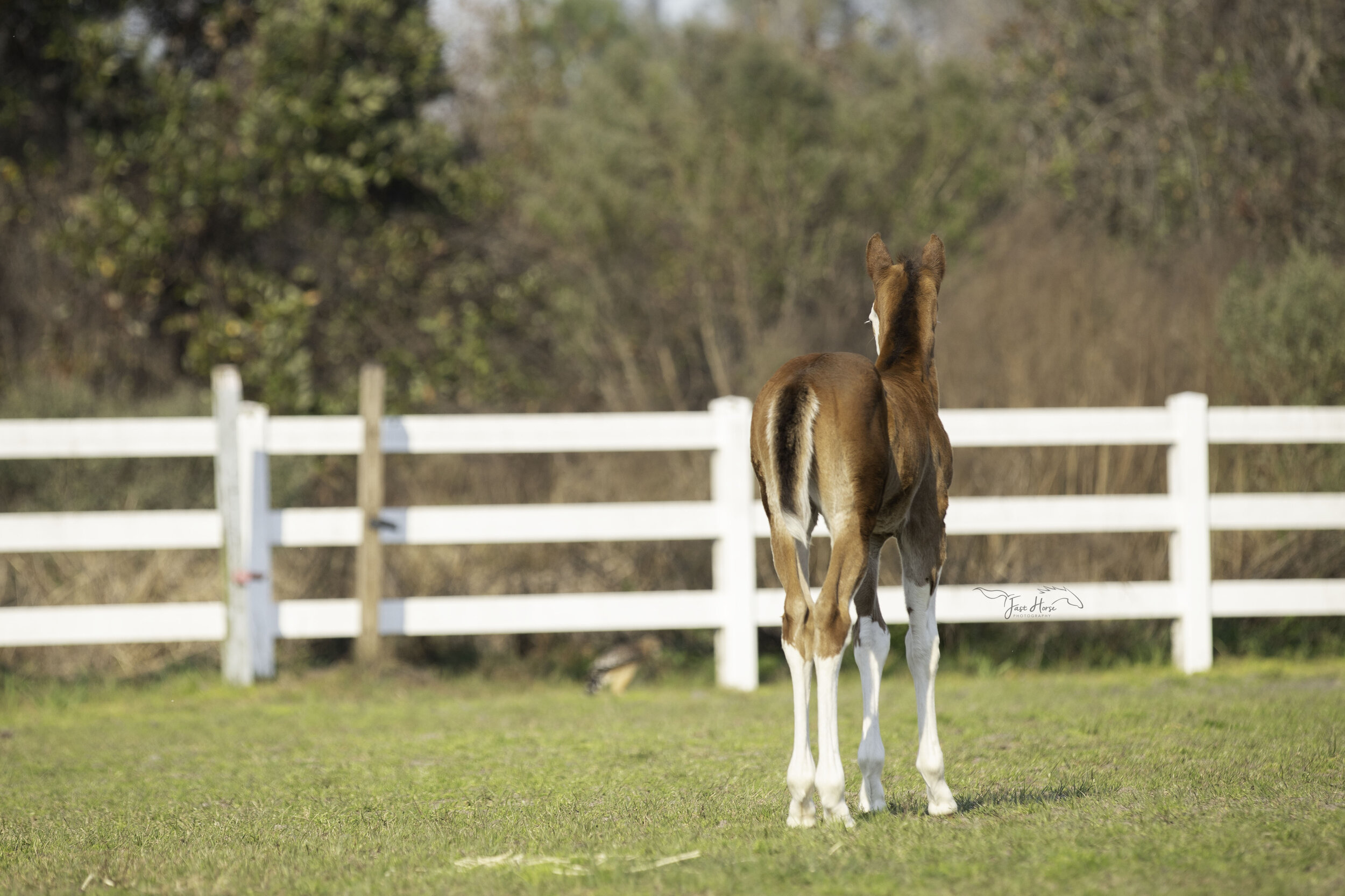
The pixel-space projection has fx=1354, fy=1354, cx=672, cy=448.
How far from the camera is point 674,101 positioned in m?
17.5

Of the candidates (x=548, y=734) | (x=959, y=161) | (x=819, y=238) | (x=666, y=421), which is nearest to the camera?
(x=548, y=734)

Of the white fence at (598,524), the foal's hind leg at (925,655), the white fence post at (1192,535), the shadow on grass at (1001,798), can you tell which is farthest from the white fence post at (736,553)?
the foal's hind leg at (925,655)

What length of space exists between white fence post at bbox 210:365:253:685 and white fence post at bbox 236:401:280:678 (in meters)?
0.02

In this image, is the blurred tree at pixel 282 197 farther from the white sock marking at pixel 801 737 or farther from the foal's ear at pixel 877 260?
the white sock marking at pixel 801 737

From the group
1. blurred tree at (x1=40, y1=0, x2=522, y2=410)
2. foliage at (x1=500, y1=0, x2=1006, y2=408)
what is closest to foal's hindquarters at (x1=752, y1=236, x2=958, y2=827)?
blurred tree at (x1=40, y1=0, x2=522, y2=410)

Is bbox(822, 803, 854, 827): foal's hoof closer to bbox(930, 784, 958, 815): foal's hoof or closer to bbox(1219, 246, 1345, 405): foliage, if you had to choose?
bbox(930, 784, 958, 815): foal's hoof

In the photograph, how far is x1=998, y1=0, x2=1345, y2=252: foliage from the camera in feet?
41.3

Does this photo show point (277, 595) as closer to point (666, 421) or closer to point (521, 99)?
point (666, 421)

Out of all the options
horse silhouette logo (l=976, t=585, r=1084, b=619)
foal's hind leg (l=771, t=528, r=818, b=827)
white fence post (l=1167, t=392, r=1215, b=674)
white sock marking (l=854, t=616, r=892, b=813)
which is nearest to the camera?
foal's hind leg (l=771, t=528, r=818, b=827)

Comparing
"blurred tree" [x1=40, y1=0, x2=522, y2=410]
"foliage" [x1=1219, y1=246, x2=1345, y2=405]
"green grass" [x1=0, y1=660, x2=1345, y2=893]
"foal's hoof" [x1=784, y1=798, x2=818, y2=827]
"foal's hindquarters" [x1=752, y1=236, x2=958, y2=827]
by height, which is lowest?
"green grass" [x1=0, y1=660, x2=1345, y2=893]

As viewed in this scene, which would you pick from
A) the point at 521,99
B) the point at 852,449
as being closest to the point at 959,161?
the point at 521,99

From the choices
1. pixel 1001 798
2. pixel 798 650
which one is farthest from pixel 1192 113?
pixel 798 650

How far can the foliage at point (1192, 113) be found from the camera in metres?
12.6

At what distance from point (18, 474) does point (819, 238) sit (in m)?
9.11
